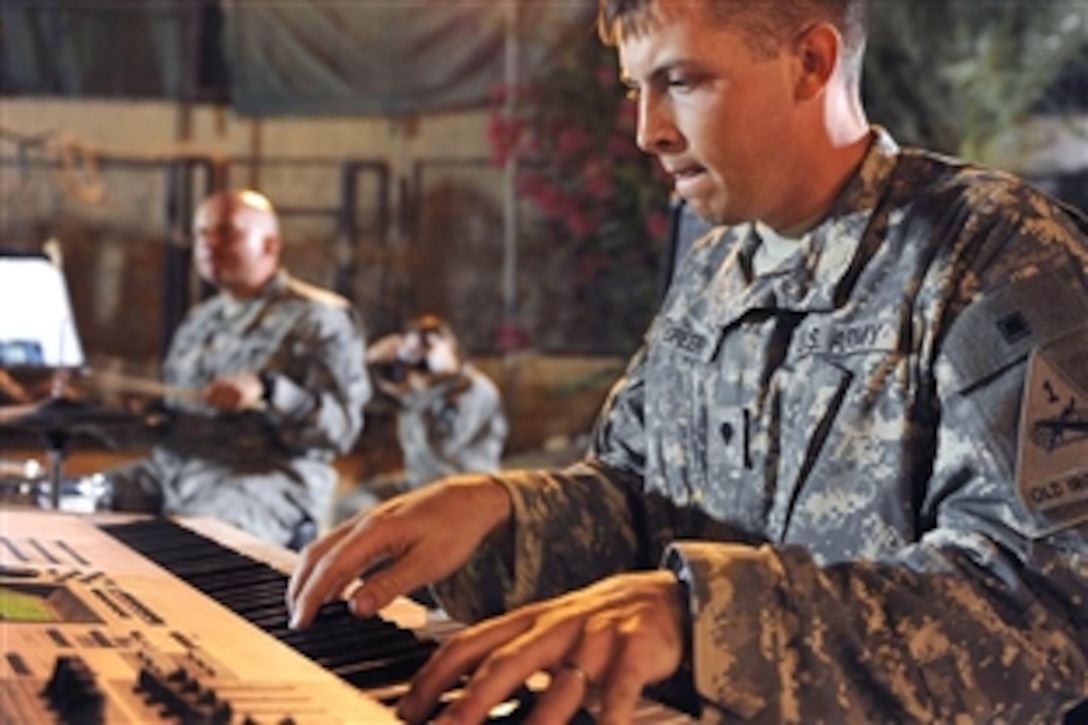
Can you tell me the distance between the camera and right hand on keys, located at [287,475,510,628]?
1204mm

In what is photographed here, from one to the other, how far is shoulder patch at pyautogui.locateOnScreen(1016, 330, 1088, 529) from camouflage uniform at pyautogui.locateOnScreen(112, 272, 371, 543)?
10.9 ft

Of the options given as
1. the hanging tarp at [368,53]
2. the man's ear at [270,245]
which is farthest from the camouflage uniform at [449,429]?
the hanging tarp at [368,53]

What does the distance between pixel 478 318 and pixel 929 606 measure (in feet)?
19.7

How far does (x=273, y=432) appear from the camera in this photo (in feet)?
14.5

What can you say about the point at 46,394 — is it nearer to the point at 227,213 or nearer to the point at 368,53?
the point at 227,213

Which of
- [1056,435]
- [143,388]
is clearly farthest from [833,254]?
[143,388]

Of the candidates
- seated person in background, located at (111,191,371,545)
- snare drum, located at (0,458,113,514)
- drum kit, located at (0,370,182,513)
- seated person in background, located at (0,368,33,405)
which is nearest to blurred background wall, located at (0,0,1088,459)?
seated person in background, located at (111,191,371,545)

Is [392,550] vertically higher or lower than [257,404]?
higher

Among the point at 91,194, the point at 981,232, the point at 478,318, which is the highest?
the point at 981,232

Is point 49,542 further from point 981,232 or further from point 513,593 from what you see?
point 981,232

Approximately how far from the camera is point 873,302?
1.29m

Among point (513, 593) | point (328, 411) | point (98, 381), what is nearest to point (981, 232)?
point (513, 593)

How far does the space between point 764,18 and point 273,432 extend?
327cm

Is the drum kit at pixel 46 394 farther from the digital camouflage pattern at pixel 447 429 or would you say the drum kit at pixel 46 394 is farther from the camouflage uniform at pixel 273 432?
the digital camouflage pattern at pixel 447 429
